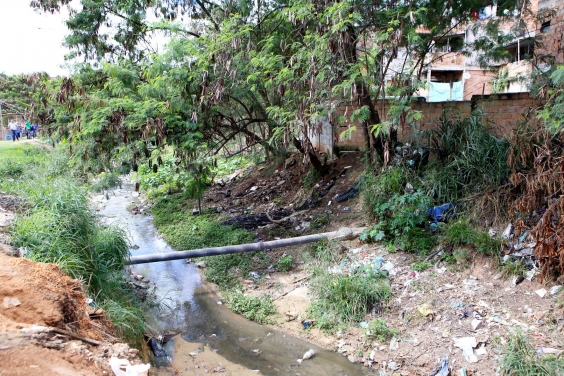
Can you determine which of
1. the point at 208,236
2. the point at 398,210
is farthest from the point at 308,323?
the point at 208,236

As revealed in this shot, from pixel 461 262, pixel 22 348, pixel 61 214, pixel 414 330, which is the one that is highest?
A: pixel 61 214

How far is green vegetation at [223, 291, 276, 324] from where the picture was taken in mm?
5302

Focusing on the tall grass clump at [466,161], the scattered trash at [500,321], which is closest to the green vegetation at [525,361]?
the scattered trash at [500,321]

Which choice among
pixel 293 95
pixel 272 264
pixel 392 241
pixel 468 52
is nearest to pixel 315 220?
pixel 272 264

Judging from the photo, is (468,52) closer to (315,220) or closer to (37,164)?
(315,220)

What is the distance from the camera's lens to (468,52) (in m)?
6.89

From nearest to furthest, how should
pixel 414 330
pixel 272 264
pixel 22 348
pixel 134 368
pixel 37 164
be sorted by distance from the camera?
pixel 22 348, pixel 134 368, pixel 414 330, pixel 272 264, pixel 37 164

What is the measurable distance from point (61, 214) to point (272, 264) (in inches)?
123

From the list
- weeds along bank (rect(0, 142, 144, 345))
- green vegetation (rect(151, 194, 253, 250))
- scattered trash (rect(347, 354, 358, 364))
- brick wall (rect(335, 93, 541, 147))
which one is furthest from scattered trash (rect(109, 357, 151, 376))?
green vegetation (rect(151, 194, 253, 250))

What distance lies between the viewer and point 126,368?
2.39m

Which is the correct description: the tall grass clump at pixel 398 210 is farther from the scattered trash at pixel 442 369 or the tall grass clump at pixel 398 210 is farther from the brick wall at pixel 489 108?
the scattered trash at pixel 442 369

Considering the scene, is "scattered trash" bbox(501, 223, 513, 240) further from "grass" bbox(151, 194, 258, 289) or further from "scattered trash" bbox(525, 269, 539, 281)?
"grass" bbox(151, 194, 258, 289)

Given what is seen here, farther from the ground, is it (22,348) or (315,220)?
(22,348)

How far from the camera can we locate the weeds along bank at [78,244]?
3975 millimetres
